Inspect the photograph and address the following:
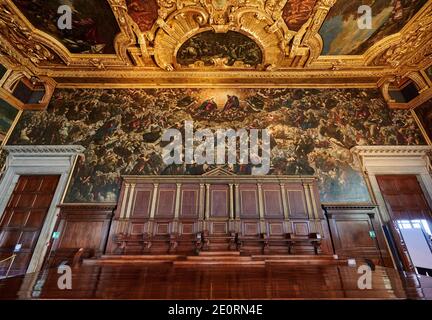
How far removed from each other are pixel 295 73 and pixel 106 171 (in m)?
8.58

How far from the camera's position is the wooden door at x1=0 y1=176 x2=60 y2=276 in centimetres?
661

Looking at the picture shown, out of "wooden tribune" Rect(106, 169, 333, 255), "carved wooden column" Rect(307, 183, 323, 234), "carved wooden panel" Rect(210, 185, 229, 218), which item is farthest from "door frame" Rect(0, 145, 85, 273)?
"carved wooden column" Rect(307, 183, 323, 234)

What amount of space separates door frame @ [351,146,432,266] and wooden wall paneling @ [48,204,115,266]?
9.04 m

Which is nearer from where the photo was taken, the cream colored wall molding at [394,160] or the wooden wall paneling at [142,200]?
the wooden wall paneling at [142,200]

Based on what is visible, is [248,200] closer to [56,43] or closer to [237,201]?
[237,201]

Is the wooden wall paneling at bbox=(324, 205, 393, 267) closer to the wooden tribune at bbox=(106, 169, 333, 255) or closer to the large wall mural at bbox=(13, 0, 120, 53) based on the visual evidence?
the wooden tribune at bbox=(106, 169, 333, 255)

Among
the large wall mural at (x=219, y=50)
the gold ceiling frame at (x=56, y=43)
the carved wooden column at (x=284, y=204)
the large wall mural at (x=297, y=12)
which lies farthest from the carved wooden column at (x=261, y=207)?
the gold ceiling frame at (x=56, y=43)

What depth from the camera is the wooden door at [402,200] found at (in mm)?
7098

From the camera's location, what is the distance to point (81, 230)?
6871 millimetres

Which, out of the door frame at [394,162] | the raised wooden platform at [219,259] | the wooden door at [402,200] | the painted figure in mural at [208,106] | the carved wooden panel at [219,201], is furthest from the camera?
the painted figure in mural at [208,106]

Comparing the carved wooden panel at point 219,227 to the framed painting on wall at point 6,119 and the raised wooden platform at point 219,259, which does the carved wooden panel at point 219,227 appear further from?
the framed painting on wall at point 6,119

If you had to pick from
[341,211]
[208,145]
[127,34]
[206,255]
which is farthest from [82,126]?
[341,211]

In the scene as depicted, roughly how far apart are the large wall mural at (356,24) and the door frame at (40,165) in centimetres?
1010

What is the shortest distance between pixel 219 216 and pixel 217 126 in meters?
3.59
